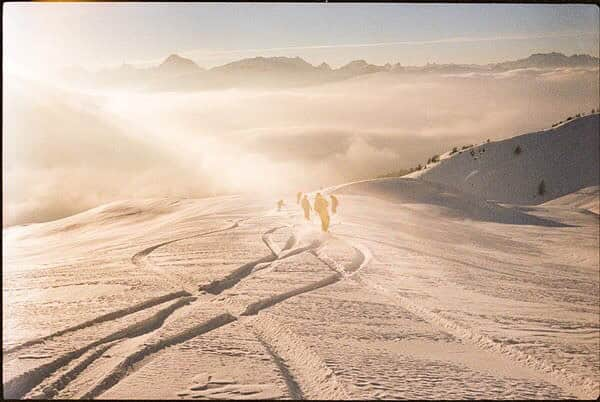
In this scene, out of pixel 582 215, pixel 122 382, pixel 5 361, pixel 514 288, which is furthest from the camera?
pixel 582 215

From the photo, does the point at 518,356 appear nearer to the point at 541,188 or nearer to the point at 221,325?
the point at 221,325

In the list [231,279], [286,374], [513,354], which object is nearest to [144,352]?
[286,374]

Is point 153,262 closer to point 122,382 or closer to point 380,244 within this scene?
point 122,382

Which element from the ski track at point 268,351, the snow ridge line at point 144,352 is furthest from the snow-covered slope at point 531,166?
the snow ridge line at point 144,352

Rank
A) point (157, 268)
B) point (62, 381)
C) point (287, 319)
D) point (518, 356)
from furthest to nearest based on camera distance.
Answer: point (157, 268) < point (287, 319) < point (518, 356) < point (62, 381)

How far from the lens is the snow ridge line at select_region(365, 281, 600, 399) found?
2803 mm

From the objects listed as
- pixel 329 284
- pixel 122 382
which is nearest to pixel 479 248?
pixel 329 284

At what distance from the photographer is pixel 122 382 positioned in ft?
8.55

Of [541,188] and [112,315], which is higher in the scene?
[112,315]

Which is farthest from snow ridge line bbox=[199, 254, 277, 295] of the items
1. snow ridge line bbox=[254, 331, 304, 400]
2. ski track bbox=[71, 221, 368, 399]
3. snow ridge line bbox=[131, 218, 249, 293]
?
snow ridge line bbox=[254, 331, 304, 400]

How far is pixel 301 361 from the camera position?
2.83 m

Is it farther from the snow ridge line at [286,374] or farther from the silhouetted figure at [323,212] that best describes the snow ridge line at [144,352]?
the silhouetted figure at [323,212]

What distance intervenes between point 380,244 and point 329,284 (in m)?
2.02

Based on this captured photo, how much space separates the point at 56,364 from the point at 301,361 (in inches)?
55.4
